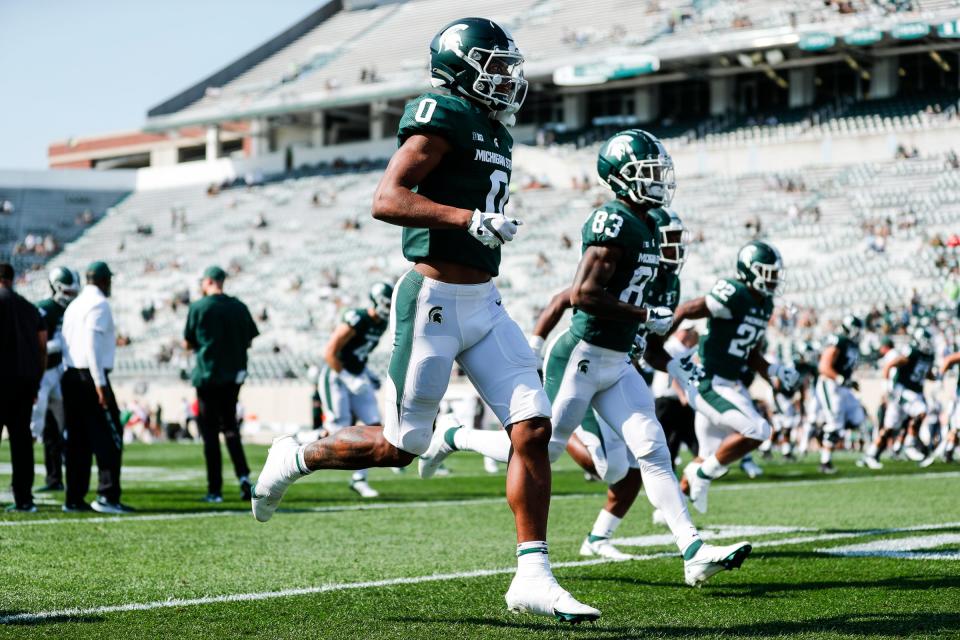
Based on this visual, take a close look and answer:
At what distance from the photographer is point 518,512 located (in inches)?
170

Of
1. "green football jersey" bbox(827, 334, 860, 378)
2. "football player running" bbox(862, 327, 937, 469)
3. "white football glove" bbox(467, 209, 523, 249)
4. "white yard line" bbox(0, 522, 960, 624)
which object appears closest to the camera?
"white football glove" bbox(467, 209, 523, 249)

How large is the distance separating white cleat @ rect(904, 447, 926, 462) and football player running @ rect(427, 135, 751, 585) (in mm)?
11212

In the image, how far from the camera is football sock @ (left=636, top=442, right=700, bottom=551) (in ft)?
18.0

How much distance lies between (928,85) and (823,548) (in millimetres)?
32263

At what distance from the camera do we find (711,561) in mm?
5047

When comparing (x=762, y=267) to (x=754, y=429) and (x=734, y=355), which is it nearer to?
(x=734, y=355)

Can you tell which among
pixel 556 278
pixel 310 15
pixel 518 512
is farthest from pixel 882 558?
pixel 310 15

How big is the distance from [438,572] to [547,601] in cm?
172

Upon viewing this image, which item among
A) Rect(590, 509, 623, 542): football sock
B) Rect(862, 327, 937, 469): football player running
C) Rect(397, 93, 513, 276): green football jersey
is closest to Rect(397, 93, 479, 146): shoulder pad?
Rect(397, 93, 513, 276): green football jersey

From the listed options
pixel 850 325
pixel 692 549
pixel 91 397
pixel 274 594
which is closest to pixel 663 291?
pixel 692 549

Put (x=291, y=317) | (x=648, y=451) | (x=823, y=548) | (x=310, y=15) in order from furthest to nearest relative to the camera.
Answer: (x=310, y=15) < (x=291, y=317) < (x=823, y=548) < (x=648, y=451)

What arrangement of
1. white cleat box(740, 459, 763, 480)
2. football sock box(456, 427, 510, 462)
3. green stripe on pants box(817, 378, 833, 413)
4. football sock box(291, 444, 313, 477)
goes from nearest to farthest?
football sock box(291, 444, 313, 477) < football sock box(456, 427, 510, 462) < white cleat box(740, 459, 763, 480) < green stripe on pants box(817, 378, 833, 413)

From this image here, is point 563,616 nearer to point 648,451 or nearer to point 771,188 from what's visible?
point 648,451

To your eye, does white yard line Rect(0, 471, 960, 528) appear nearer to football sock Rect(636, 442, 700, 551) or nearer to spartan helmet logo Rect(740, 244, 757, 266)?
spartan helmet logo Rect(740, 244, 757, 266)
